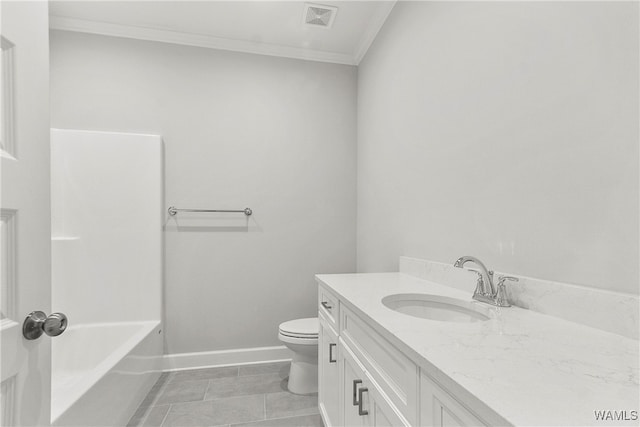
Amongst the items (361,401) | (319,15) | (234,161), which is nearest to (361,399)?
(361,401)

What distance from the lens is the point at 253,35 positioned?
2.39 m

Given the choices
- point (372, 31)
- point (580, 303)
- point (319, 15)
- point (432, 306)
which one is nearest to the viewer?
point (580, 303)

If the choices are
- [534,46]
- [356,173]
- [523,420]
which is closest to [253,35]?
[356,173]

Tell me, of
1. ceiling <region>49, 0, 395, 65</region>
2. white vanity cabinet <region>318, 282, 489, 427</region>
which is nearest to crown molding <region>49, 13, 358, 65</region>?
ceiling <region>49, 0, 395, 65</region>

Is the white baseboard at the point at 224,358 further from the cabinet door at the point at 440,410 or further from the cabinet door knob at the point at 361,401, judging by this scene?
the cabinet door at the point at 440,410

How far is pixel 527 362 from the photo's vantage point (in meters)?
0.62

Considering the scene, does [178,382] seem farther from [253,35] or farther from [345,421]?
[253,35]

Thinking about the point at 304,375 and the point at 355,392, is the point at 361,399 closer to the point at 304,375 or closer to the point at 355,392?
the point at 355,392

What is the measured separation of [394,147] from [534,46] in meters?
1.00

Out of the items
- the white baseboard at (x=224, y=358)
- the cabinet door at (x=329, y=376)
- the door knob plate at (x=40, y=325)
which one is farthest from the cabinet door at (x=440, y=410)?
the white baseboard at (x=224, y=358)

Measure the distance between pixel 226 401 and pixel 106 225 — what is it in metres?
1.42

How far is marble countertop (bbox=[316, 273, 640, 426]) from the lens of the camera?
1.53ft

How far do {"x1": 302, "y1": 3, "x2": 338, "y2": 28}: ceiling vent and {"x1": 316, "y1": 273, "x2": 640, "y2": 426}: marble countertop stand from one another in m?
1.97

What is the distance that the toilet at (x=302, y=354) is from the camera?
1.95 metres
